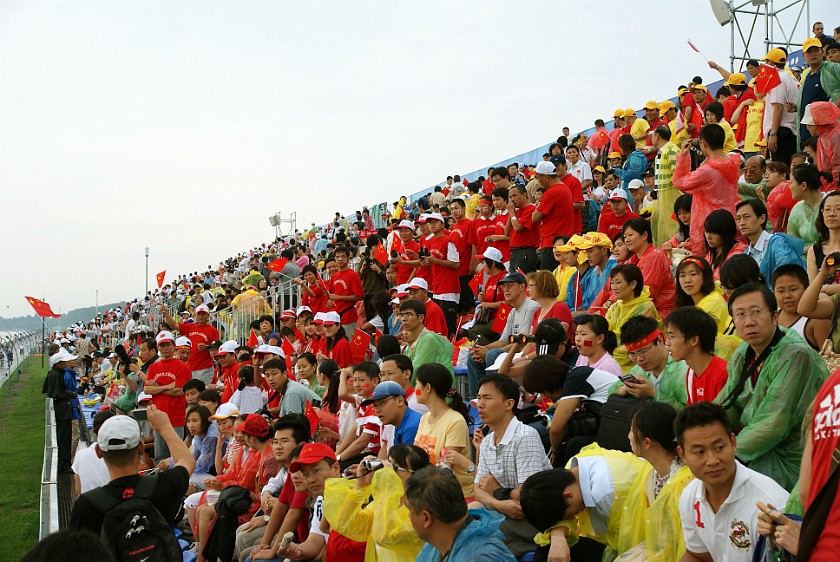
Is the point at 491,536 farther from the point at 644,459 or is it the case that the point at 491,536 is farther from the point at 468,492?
the point at 468,492

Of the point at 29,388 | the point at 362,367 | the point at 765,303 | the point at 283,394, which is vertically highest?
the point at 765,303

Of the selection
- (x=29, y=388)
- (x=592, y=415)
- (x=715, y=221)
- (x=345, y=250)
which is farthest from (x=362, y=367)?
(x=29, y=388)

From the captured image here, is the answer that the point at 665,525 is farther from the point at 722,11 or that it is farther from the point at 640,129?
the point at 722,11

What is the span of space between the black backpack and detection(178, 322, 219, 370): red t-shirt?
10879 mm

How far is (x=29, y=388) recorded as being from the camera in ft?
127

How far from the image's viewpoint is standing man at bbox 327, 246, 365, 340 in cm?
1295

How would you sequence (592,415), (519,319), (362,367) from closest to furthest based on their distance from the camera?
(592,415) → (362,367) → (519,319)

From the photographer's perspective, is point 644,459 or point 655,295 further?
point 655,295

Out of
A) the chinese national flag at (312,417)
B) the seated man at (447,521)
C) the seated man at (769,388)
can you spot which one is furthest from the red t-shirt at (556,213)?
the seated man at (447,521)

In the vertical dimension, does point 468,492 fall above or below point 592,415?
below

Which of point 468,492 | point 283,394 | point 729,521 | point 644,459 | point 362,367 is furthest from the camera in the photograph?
point 283,394

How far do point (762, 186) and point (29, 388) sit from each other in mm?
37114

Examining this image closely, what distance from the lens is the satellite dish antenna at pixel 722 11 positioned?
18.1 metres

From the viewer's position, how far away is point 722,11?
18219 millimetres
